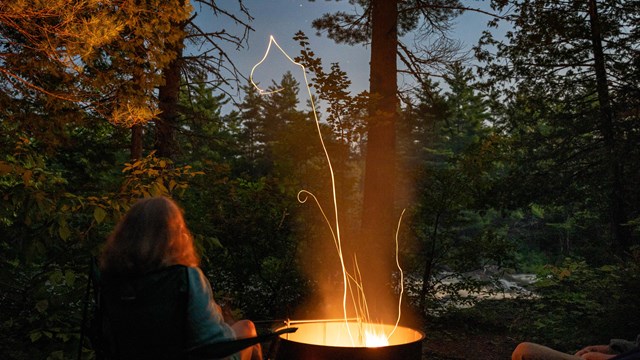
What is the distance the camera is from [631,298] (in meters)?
5.30

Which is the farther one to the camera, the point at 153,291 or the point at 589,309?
the point at 589,309

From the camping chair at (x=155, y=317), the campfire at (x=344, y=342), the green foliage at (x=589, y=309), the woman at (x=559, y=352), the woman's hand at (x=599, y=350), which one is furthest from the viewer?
the green foliage at (x=589, y=309)

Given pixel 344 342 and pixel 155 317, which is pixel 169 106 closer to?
pixel 344 342

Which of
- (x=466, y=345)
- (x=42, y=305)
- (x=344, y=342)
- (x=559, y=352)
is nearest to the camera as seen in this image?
(x=559, y=352)

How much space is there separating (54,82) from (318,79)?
338 cm

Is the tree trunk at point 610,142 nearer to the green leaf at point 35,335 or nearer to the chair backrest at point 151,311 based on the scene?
the chair backrest at point 151,311

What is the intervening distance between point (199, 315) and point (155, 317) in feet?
0.61

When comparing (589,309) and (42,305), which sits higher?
(42,305)

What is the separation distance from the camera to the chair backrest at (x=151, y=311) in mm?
2145

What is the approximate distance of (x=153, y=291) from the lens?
2.15 metres

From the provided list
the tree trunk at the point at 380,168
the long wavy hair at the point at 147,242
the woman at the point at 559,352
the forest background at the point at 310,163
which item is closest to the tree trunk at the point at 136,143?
the forest background at the point at 310,163

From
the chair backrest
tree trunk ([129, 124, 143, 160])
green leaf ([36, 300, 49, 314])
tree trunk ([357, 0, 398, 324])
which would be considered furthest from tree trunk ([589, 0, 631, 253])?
green leaf ([36, 300, 49, 314])

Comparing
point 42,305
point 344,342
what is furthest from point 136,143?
point 344,342

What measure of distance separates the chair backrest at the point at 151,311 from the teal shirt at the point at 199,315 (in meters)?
0.03
